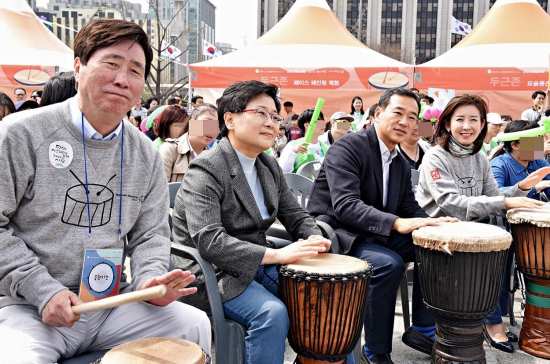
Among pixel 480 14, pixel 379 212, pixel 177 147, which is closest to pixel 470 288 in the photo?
pixel 379 212

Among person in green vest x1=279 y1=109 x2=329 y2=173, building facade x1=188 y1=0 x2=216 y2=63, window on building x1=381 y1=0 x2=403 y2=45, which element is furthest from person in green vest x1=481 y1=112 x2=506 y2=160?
window on building x1=381 y1=0 x2=403 y2=45

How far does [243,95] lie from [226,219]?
24.9 inches

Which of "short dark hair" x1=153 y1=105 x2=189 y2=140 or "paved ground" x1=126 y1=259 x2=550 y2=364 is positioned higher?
"short dark hair" x1=153 y1=105 x2=189 y2=140

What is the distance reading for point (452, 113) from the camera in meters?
3.77

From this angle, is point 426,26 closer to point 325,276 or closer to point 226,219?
point 226,219

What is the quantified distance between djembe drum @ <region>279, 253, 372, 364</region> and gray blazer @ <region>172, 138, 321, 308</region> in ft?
0.65

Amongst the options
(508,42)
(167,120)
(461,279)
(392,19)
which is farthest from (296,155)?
(392,19)

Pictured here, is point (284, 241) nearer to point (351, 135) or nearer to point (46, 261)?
point (351, 135)

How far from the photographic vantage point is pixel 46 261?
6.39ft

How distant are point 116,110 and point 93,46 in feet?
0.81

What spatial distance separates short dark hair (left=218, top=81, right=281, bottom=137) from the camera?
2740 millimetres

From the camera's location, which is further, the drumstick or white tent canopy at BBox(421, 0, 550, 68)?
white tent canopy at BBox(421, 0, 550, 68)

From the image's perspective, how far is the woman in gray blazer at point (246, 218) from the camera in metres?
2.35

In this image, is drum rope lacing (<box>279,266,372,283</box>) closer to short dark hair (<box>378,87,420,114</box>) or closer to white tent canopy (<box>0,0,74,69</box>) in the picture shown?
short dark hair (<box>378,87,420,114</box>)
